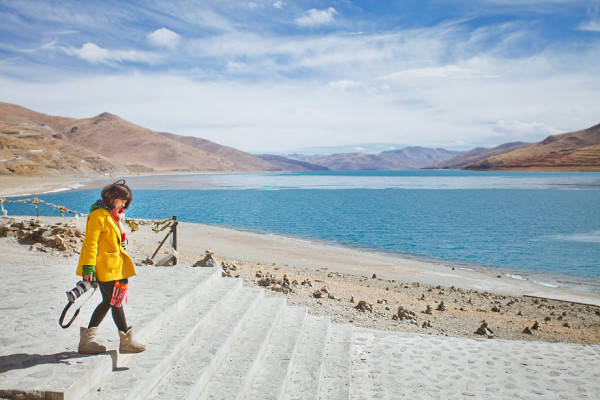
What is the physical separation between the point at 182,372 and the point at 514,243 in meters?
25.6

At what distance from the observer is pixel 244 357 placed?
5098mm

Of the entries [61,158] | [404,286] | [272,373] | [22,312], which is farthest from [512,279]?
[61,158]

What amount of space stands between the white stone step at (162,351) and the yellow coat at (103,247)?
0.98 m

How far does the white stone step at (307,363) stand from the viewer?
4.75 m

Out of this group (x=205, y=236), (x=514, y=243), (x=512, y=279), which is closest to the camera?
(x=512, y=279)

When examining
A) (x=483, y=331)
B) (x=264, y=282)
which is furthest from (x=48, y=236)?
(x=483, y=331)

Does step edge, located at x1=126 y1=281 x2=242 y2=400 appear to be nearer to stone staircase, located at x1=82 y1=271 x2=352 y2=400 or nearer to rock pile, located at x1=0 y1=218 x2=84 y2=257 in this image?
stone staircase, located at x1=82 y1=271 x2=352 y2=400

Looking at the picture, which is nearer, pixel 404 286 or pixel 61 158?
pixel 404 286

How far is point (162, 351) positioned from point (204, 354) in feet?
1.71

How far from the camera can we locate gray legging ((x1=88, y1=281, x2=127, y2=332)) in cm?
407

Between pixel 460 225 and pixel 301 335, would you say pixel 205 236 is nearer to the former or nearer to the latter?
pixel 301 335

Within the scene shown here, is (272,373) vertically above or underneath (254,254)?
above

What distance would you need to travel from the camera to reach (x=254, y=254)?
18.6m

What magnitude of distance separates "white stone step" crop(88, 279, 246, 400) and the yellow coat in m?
0.98
